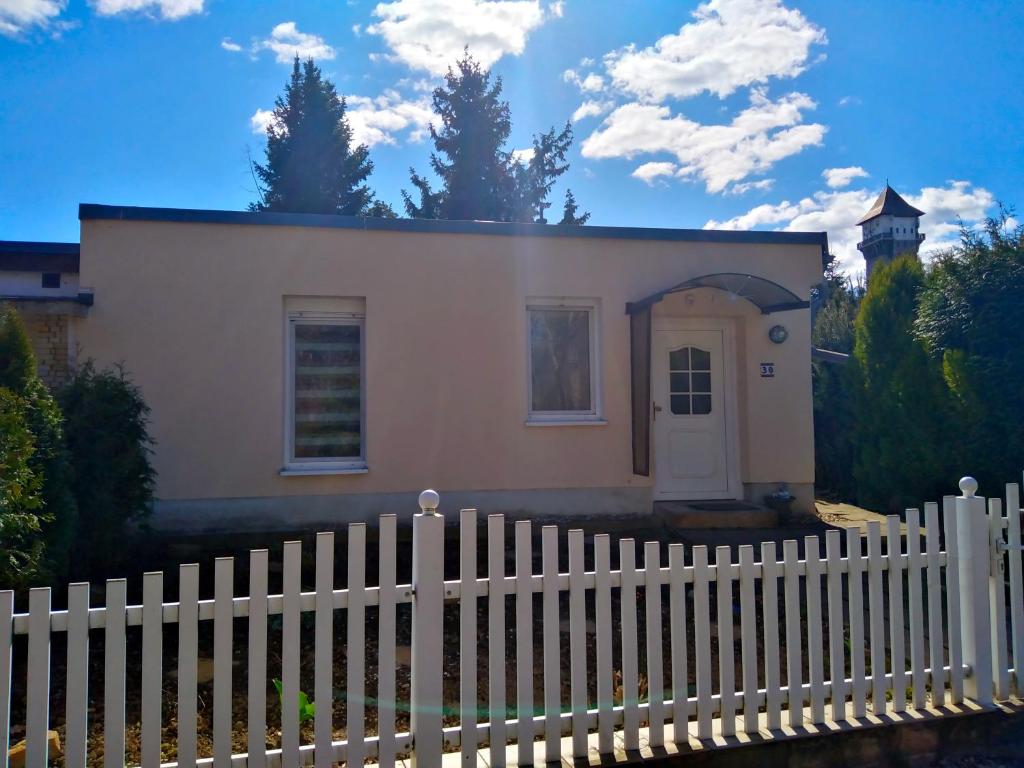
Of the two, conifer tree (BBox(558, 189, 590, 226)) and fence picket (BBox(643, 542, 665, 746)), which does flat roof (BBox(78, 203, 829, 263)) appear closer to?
fence picket (BBox(643, 542, 665, 746))

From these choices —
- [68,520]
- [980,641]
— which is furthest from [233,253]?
[980,641]

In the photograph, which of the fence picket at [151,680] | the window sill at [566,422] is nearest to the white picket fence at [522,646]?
the fence picket at [151,680]

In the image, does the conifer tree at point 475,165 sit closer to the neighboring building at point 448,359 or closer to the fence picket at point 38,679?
the neighboring building at point 448,359

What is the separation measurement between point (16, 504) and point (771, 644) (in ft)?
12.1

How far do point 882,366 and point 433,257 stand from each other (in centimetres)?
521

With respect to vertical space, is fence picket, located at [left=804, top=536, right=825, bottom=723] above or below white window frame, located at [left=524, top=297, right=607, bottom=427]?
below

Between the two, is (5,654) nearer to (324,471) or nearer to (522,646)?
(522,646)

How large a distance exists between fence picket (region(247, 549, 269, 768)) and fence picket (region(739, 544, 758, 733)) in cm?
200

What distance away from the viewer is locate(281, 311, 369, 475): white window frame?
718 centimetres

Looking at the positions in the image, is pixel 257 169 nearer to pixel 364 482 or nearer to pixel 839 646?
pixel 364 482

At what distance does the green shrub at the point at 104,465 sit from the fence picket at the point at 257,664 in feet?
10.1

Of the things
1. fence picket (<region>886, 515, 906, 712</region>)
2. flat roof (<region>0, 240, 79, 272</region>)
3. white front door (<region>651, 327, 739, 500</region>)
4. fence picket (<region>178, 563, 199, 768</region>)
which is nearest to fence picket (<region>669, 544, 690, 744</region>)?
fence picket (<region>886, 515, 906, 712</region>)

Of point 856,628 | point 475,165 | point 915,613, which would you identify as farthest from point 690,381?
point 475,165

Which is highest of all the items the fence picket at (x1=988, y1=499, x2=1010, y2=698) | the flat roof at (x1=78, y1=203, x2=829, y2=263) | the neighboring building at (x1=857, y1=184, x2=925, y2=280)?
the neighboring building at (x1=857, y1=184, x2=925, y2=280)
